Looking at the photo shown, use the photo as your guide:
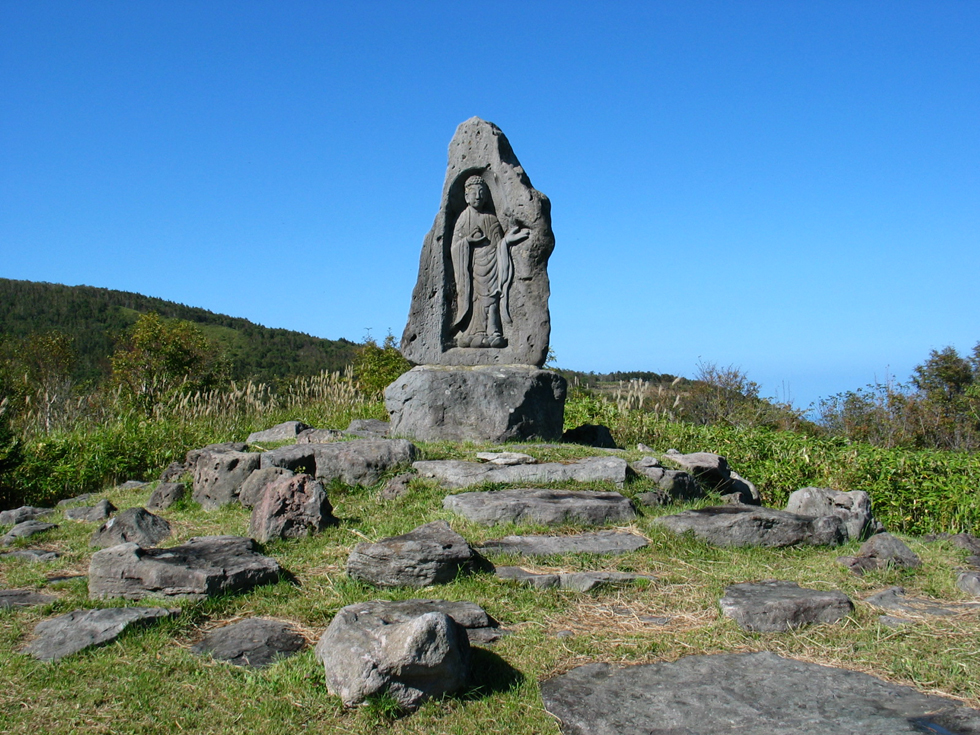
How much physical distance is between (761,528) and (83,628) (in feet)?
13.8

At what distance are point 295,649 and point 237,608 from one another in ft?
2.25

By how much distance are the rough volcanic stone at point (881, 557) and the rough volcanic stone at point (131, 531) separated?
4.83 meters

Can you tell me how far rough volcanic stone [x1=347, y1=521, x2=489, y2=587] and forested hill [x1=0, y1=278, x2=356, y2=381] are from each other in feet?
106

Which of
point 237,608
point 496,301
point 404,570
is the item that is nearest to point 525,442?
point 496,301

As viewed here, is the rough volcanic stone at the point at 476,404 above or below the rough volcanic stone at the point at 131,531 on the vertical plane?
above

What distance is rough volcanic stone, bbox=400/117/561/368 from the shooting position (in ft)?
29.3

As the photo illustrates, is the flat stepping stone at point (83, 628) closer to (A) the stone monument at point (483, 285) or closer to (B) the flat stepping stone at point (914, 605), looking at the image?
(B) the flat stepping stone at point (914, 605)

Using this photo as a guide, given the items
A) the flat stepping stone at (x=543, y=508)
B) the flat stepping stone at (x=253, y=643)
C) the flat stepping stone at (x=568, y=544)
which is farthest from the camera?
the flat stepping stone at (x=543, y=508)

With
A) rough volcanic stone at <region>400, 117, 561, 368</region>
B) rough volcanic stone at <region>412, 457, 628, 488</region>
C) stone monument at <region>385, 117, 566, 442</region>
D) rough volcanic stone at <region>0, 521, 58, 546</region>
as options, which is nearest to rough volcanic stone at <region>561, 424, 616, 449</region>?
stone monument at <region>385, 117, 566, 442</region>

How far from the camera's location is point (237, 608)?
4.12m

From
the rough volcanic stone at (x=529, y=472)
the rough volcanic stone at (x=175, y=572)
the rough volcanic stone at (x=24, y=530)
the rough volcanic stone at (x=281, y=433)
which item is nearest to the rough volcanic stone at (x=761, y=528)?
the rough volcanic stone at (x=529, y=472)

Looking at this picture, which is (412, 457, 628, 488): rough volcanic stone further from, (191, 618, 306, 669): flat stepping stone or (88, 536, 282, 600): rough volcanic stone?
(191, 618, 306, 669): flat stepping stone

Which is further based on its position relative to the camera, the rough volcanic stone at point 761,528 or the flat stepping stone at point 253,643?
the rough volcanic stone at point 761,528

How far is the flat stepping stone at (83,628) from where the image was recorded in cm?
357
